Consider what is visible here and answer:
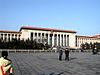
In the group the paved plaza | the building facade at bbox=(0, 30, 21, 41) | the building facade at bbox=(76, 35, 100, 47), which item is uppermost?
the building facade at bbox=(0, 30, 21, 41)

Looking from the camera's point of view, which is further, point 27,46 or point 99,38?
point 99,38

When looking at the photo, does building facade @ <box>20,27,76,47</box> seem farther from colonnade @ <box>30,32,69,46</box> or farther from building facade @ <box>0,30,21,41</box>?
building facade @ <box>0,30,21,41</box>

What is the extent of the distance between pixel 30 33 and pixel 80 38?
34.7 metres

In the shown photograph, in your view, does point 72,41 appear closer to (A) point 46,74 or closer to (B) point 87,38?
(B) point 87,38

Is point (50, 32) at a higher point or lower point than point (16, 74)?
higher

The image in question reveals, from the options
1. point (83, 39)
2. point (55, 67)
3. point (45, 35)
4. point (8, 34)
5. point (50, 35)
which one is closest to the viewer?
point (55, 67)

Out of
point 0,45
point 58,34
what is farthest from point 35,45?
point 58,34

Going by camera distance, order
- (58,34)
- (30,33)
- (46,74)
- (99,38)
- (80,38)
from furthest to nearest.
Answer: (99,38) < (80,38) < (58,34) < (30,33) < (46,74)

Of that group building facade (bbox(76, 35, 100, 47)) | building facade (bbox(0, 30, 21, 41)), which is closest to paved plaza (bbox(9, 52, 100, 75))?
building facade (bbox(0, 30, 21, 41))

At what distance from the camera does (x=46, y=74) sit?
41.9 ft

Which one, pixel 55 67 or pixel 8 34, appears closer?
pixel 55 67

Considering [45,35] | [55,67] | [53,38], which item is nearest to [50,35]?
[53,38]

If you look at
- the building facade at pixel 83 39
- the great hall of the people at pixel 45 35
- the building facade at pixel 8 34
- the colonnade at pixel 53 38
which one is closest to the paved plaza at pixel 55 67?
the great hall of the people at pixel 45 35

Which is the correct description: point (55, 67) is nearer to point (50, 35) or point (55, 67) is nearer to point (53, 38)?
point (53, 38)
